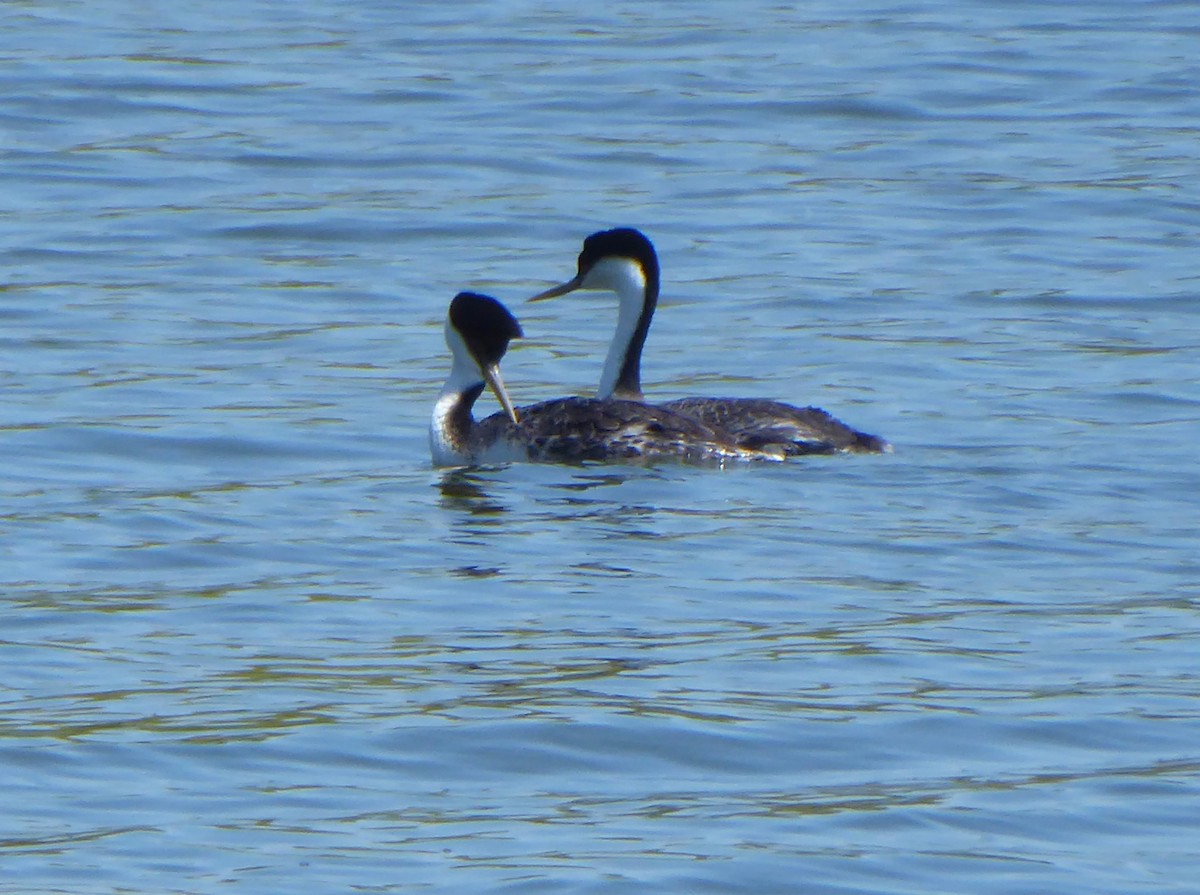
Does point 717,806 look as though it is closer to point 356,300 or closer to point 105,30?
point 356,300

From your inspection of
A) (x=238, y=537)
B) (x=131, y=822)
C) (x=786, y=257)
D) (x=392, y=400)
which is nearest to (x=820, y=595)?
(x=238, y=537)

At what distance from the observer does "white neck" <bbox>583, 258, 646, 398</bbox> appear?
14234 mm

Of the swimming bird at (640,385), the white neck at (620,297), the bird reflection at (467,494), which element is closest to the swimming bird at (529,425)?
Answer: the swimming bird at (640,385)

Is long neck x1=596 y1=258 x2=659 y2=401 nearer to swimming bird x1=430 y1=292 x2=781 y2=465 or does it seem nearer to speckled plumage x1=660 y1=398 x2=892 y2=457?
swimming bird x1=430 y1=292 x2=781 y2=465

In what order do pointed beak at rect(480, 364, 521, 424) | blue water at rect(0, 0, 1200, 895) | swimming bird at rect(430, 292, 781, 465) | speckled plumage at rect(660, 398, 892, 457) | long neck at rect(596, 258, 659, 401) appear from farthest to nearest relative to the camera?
1. long neck at rect(596, 258, 659, 401)
2. pointed beak at rect(480, 364, 521, 424)
3. swimming bird at rect(430, 292, 781, 465)
4. speckled plumage at rect(660, 398, 892, 457)
5. blue water at rect(0, 0, 1200, 895)

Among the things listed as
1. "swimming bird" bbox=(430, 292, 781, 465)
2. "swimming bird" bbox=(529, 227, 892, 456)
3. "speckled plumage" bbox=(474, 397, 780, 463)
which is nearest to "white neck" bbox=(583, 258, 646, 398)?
"swimming bird" bbox=(529, 227, 892, 456)

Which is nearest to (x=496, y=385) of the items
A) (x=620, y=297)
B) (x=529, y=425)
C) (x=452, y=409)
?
(x=452, y=409)

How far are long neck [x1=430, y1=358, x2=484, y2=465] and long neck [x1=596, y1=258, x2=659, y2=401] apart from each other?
0.80 meters

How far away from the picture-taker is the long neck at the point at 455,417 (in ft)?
43.2

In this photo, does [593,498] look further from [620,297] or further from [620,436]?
[620,297]

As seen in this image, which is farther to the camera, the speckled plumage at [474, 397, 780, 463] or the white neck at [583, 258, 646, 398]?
the white neck at [583, 258, 646, 398]

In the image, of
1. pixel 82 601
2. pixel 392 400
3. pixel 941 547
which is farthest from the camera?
pixel 392 400

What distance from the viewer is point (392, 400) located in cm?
1463

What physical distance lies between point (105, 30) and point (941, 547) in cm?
1864
